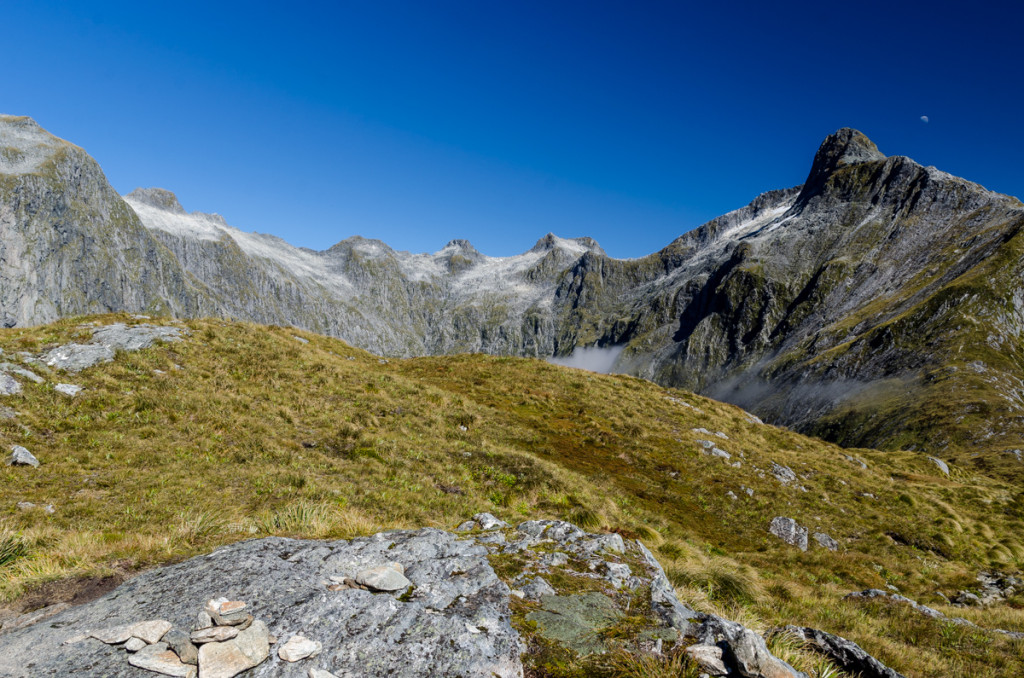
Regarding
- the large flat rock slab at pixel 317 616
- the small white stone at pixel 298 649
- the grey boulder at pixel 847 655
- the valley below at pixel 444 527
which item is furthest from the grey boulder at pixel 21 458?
the grey boulder at pixel 847 655

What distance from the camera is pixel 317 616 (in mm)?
5875

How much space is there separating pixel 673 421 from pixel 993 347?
168 meters

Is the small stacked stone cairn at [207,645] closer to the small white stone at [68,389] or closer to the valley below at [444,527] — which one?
the valley below at [444,527]

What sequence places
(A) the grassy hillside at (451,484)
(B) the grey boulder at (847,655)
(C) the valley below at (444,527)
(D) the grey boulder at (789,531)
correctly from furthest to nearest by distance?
(D) the grey boulder at (789,531) → (A) the grassy hillside at (451,484) → (B) the grey boulder at (847,655) → (C) the valley below at (444,527)

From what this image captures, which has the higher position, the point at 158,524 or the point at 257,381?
the point at 257,381

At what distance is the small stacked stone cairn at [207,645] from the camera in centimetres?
473

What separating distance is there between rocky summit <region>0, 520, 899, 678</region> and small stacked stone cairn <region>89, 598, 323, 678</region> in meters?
0.01

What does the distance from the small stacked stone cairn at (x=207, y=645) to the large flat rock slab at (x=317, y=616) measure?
0.10 meters

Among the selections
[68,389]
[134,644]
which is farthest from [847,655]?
[68,389]

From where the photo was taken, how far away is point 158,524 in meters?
11.8

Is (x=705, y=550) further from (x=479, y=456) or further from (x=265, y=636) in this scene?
(x=265, y=636)

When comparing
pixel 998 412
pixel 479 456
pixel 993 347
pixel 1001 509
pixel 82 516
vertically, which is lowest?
pixel 82 516

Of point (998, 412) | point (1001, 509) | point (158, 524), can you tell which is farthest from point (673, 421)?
point (998, 412)

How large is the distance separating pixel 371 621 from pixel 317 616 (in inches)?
27.3
